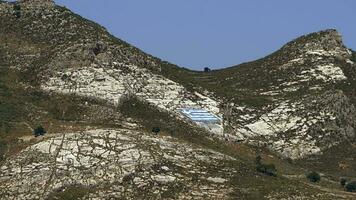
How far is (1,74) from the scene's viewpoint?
286 ft

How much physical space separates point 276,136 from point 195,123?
36.4ft

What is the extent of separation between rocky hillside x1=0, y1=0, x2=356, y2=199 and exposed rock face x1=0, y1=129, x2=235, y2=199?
0.10 meters

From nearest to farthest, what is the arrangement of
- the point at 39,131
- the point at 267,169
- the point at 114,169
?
the point at 114,169 < the point at 267,169 < the point at 39,131

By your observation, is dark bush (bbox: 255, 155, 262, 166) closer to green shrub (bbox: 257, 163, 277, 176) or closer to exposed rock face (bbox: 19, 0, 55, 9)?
green shrub (bbox: 257, 163, 277, 176)

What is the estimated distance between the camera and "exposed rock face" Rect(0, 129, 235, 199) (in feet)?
185

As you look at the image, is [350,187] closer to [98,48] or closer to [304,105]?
[304,105]

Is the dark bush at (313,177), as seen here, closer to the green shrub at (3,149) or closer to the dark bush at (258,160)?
the dark bush at (258,160)

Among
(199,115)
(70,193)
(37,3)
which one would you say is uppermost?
(37,3)

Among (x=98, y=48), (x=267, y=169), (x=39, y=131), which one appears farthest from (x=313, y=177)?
(x=98, y=48)

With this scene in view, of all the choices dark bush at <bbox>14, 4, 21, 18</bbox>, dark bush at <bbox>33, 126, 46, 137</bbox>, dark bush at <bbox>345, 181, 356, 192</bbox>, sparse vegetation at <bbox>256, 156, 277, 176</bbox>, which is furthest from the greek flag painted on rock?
dark bush at <bbox>14, 4, 21, 18</bbox>

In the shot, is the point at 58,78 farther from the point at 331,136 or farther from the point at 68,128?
the point at 331,136

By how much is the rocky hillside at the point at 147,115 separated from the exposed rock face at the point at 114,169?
10 centimetres

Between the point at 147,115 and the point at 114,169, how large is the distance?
20.5 m

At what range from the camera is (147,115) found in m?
79.1
